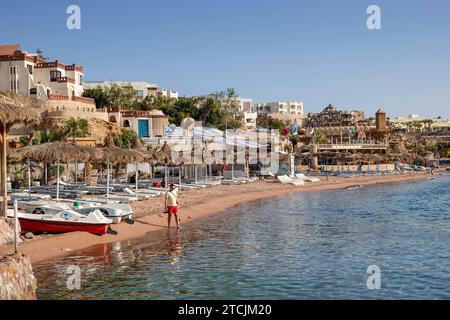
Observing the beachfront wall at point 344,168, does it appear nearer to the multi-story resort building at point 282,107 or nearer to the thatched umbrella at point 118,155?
the thatched umbrella at point 118,155

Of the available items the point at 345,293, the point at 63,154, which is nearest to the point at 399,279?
the point at 345,293

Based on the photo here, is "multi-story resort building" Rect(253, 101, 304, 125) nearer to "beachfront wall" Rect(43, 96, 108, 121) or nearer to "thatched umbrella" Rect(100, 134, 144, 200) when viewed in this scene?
"beachfront wall" Rect(43, 96, 108, 121)

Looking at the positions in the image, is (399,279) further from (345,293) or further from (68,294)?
(68,294)

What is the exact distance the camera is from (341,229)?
21156mm

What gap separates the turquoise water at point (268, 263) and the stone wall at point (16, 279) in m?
1.03

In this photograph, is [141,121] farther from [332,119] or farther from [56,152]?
[332,119]

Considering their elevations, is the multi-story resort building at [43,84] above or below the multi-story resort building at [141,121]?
above

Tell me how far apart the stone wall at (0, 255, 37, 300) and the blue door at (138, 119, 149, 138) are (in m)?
52.1

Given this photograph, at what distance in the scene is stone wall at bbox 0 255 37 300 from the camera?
8656 millimetres

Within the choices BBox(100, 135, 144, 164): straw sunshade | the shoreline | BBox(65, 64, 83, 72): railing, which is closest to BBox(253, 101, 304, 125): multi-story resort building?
BBox(65, 64, 83, 72): railing

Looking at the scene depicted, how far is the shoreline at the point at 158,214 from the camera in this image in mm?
15133

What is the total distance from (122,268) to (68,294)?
263 centimetres


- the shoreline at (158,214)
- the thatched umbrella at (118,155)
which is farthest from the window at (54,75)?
the thatched umbrella at (118,155)

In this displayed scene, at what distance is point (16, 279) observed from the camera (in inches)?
362
